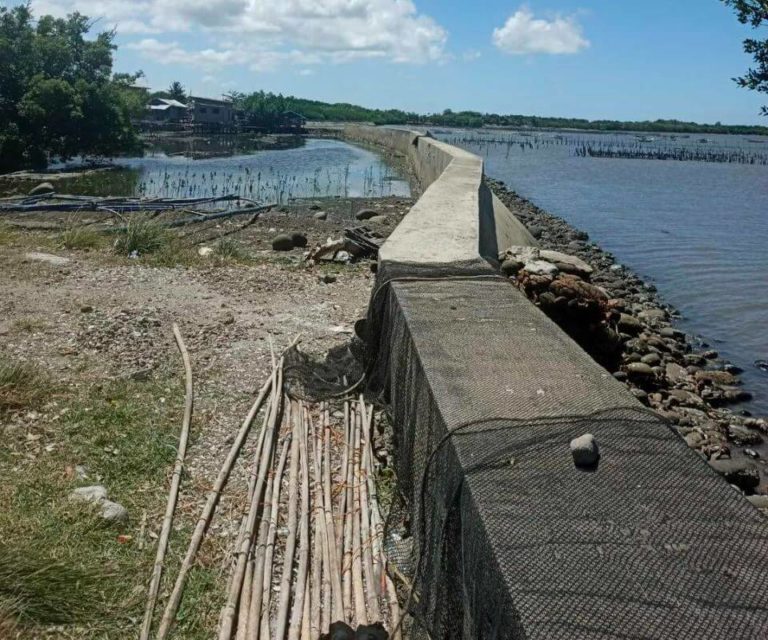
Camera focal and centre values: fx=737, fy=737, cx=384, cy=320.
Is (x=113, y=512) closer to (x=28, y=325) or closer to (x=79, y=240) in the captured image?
(x=28, y=325)

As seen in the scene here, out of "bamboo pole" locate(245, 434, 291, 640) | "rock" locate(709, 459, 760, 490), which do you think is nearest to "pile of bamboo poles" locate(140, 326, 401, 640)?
"bamboo pole" locate(245, 434, 291, 640)

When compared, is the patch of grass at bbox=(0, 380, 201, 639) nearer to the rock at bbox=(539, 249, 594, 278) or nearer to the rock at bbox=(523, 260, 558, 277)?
the rock at bbox=(523, 260, 558, 277)

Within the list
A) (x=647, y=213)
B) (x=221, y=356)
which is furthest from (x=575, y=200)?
(x=221, y=356)

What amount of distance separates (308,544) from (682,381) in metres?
6.12

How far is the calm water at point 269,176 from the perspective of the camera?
23.7 m

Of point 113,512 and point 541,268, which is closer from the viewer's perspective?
point 113,512

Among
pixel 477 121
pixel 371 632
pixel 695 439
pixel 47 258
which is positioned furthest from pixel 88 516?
pixel 477 121

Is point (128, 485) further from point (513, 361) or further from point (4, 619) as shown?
point (513, 361)

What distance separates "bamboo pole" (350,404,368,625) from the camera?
11.1 ft

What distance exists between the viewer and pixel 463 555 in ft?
8.93

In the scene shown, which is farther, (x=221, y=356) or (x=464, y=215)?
(x=464, y=215)

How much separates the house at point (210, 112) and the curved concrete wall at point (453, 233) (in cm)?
5558

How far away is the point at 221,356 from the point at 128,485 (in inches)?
91.0

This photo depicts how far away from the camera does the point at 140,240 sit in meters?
11.1
